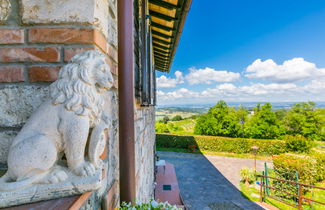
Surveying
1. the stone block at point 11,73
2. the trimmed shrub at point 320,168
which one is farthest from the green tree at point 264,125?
the stone block at point 11,73

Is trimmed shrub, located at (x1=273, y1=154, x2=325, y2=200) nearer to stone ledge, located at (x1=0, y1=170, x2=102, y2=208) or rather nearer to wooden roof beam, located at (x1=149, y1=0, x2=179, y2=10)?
wooden roof beam, located at (x1=149, y1=0, x2=179, y2=10)

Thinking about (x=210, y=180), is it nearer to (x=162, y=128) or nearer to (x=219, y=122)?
(x=219, y=122)

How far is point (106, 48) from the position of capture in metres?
0.91

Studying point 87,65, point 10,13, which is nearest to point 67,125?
point 87,65

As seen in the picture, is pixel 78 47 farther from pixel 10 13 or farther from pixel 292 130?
pixel 292 130

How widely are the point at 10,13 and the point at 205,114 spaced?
53.9 feet

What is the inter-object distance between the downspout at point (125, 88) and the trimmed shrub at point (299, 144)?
502 inches

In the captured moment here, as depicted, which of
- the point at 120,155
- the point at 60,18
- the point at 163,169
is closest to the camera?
the point at 60,18

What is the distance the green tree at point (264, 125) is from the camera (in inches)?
548

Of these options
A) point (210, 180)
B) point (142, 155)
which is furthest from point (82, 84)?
point (210, 180)

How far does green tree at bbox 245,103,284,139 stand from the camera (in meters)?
13.9

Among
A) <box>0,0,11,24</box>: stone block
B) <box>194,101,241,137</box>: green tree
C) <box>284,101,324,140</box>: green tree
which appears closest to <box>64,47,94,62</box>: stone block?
<box>0,0,11,24</box>: stone block

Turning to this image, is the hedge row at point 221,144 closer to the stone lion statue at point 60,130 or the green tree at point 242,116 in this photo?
the green tree at point 242,116

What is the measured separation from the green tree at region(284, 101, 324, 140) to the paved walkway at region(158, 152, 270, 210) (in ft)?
25.1
